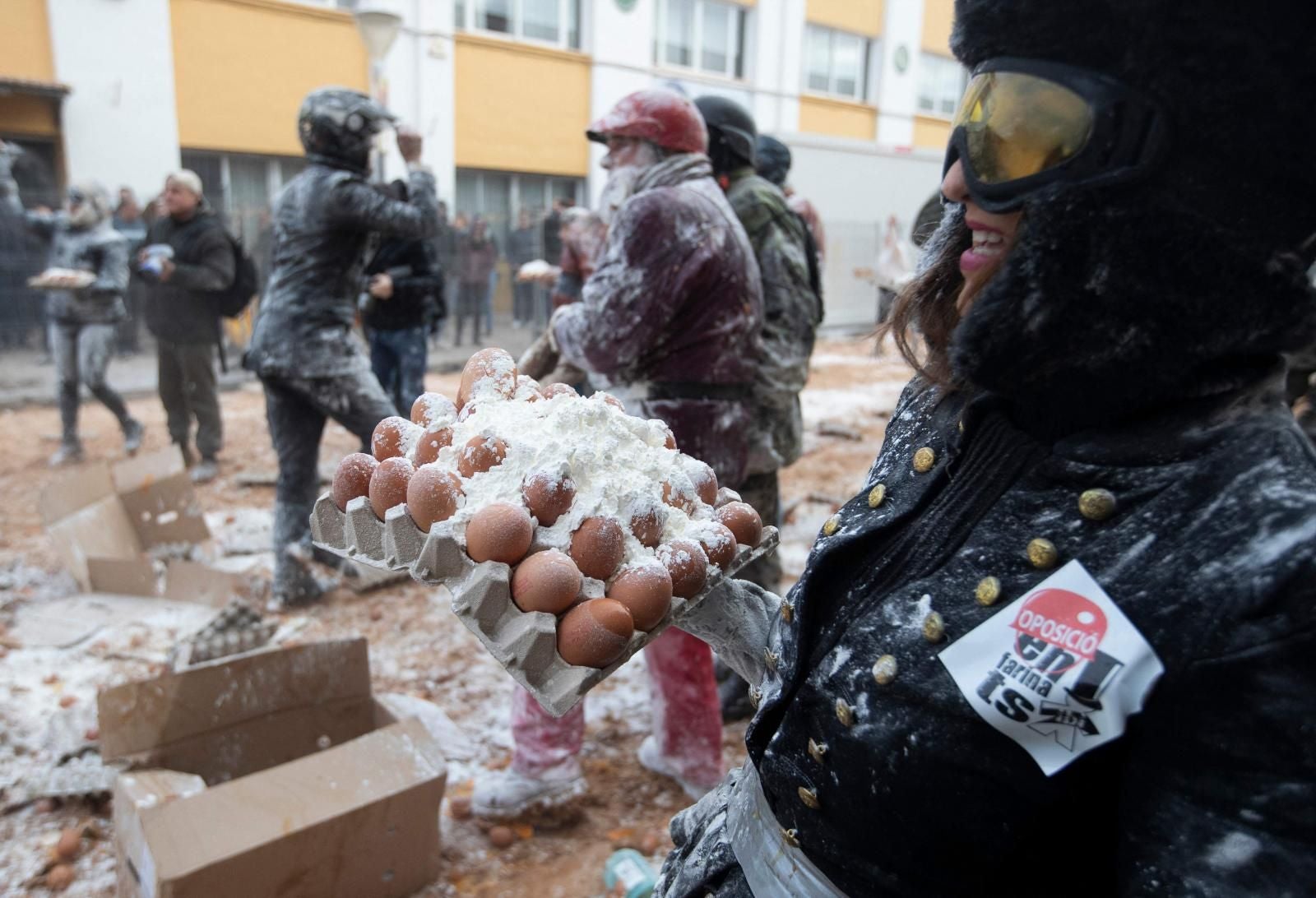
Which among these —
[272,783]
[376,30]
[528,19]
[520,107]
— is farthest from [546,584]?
[528,19]

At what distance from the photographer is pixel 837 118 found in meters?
19.6

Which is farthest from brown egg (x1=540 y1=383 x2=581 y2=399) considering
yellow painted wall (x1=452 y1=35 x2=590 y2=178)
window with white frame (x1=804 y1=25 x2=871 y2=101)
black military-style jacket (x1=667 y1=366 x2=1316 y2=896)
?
window with white frame (x1=804 y1=25 x2=871 y2=101)

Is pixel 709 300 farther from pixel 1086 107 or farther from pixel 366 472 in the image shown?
pixel 1086 107

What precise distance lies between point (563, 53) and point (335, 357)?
41.4 ft

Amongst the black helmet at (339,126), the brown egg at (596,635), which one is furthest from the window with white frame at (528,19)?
the brown egg at (596,635)

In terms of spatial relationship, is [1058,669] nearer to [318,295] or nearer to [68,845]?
[68,845]

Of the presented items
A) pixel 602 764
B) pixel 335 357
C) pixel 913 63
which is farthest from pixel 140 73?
pixel 913 63

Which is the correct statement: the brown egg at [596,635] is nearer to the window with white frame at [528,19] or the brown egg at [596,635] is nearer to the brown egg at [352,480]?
the brown egg at [352,480]

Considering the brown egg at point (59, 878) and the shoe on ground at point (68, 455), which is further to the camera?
the shoe on ground at point (68, 455)

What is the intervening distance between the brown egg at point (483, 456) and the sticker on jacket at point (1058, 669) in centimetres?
80

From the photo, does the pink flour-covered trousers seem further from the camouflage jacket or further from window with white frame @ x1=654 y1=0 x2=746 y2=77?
window with white frame @ x1=654 y1=0 x2=746 y2=77

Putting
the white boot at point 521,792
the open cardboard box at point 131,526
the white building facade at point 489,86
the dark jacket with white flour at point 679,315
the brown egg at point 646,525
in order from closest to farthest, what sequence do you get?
the brown egg at point 646,525, the dark jacket with white flour at point 679,315, the white boot at point 521,792, the open cardboard box at point 131,526, the white building facade at point 489,86

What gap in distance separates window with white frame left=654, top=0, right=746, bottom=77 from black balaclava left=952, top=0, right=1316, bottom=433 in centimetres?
1753

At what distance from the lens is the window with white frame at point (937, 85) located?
70.1ft
